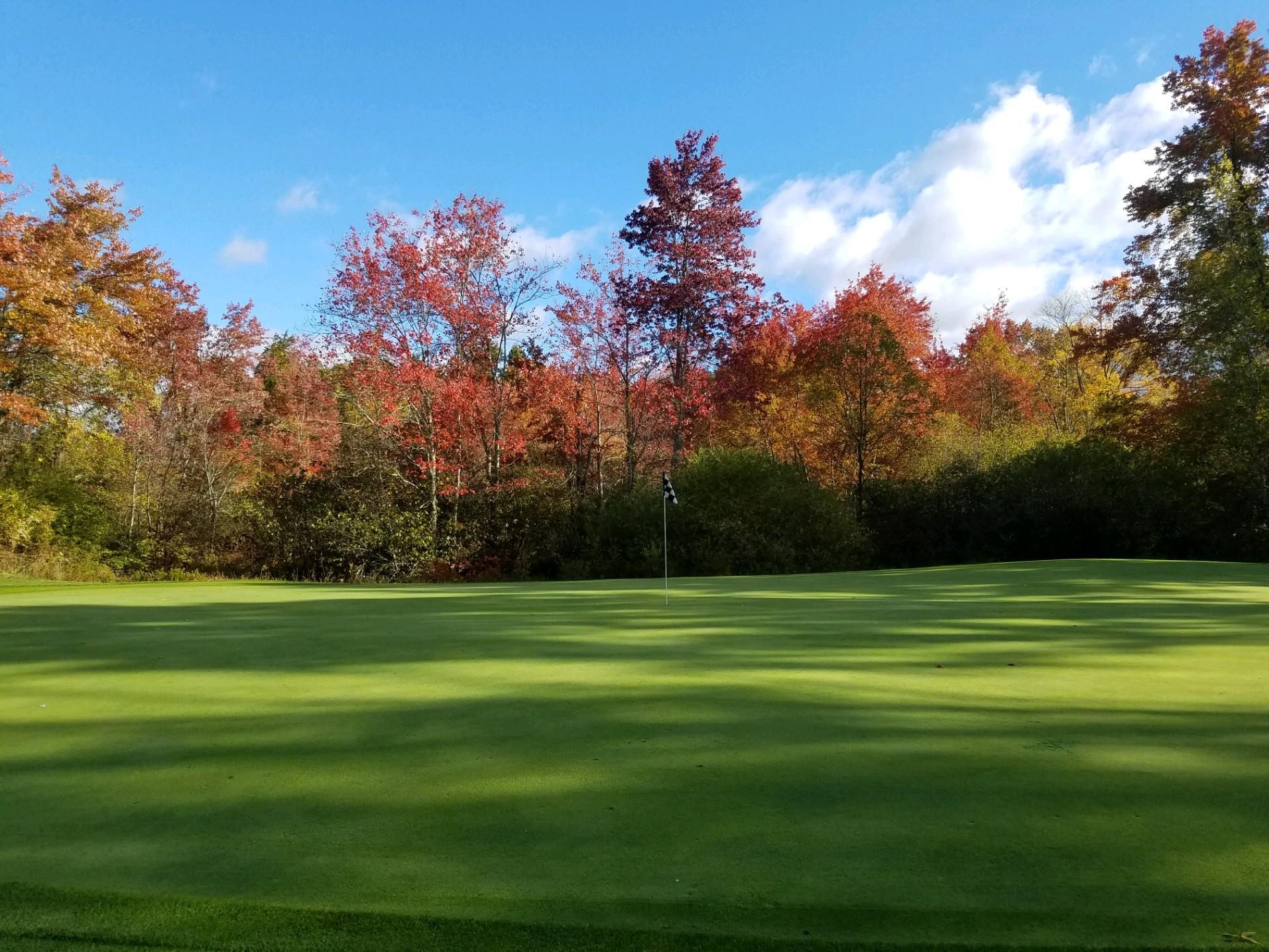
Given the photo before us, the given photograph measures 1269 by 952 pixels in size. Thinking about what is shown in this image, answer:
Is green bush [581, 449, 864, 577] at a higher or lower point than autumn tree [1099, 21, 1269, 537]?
lower

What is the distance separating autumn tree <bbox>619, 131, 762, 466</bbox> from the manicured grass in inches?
731

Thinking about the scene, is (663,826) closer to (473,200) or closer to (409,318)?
(409,318)

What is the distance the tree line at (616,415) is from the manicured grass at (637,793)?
43.2ft

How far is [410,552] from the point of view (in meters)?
18.5

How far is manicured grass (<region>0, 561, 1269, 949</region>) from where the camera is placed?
5.76ft

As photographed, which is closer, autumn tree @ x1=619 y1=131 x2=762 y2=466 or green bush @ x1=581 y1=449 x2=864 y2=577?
green bush @ x1=581 y1=449 x2=864 y2=577

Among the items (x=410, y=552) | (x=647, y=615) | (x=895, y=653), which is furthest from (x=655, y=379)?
(x=895, y=653)

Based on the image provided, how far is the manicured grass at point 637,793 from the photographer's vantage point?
1756 millimetres

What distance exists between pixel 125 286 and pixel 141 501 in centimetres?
579

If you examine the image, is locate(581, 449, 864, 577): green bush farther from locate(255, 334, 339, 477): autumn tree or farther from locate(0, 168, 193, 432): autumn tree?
locate(0, 168, 193, 432): autumn tree

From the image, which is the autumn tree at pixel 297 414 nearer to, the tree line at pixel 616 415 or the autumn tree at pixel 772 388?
the tree line at pixel 616 415

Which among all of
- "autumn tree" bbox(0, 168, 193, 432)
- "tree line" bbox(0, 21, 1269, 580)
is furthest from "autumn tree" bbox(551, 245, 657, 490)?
"autumn tree" bbox(0, 168, 193, 432)

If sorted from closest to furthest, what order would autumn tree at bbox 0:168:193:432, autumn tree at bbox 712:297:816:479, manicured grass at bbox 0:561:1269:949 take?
manicured grass at bbox 0:561:1269:949, autumn tree at bbox 0:168:193:432, autumn tree at bbox 712:297:816:479

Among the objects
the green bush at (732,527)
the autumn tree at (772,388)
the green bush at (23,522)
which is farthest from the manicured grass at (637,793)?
the autumn tree at (772,388)
